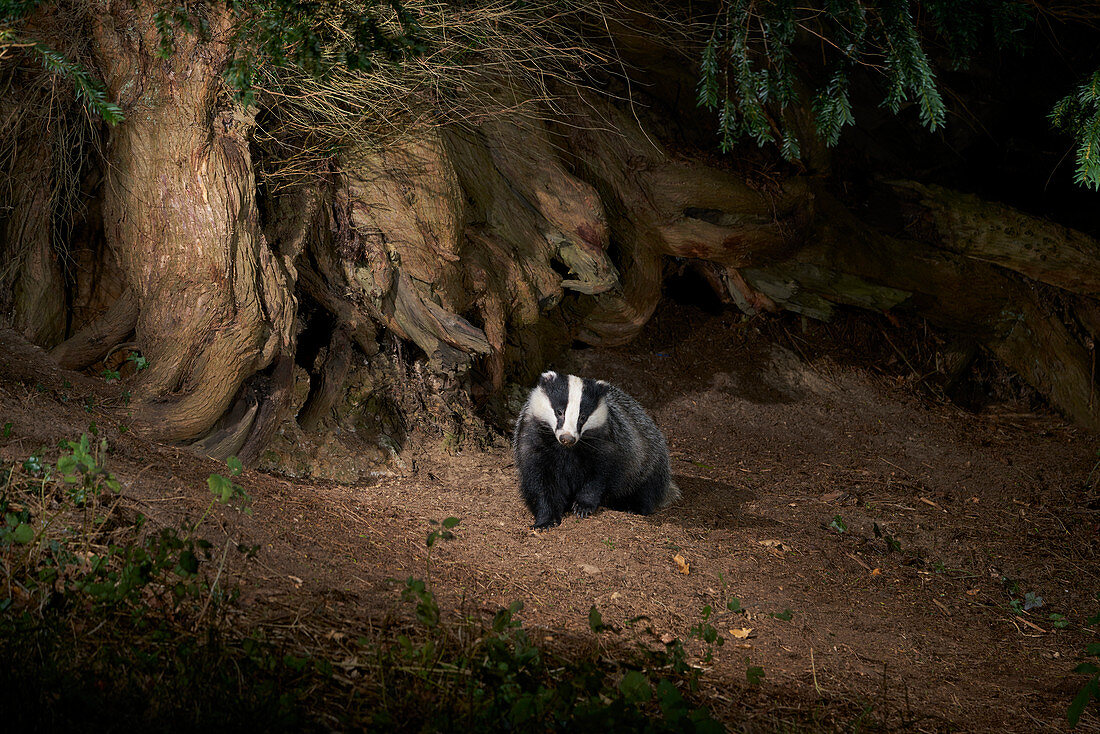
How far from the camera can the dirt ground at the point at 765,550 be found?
2.61 meters

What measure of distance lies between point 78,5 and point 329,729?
10.8 ft

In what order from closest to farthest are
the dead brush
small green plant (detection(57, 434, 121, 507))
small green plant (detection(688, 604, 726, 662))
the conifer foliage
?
small green plant (detection(57, 434, 121, 507))
small green plant (detection(688, 604, 726, 662))
the conifer foliage
the dead brush

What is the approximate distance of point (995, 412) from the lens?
723 cm

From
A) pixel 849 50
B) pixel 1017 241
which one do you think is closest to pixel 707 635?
pixel 849 50

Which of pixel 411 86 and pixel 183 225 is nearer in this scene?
pixel 183 225

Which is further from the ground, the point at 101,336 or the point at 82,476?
the point at 82,476

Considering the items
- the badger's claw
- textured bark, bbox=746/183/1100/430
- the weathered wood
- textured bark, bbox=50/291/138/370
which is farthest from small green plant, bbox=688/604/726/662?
the weathered wood

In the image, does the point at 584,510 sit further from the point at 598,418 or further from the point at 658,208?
the point at 658,208

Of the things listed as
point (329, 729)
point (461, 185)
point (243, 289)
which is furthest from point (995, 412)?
point (329, 729)

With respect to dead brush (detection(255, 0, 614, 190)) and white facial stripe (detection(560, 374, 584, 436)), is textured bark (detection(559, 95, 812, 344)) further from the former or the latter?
white facial stripe (detection(560, 374, 584, 436))

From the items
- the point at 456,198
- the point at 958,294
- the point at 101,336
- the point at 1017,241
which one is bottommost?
the point at 958,294

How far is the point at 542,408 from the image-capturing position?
13.8 feet

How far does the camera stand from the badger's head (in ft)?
13.2

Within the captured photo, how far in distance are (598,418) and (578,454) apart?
0.22m
